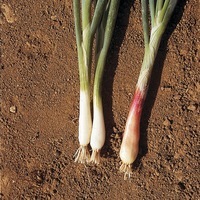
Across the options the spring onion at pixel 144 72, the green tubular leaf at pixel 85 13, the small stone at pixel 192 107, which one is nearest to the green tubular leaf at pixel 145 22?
the spring onion at pixel 144 72

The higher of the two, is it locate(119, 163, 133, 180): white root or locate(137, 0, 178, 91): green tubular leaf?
locate(137, 0, 178, 91): green tubular leaf

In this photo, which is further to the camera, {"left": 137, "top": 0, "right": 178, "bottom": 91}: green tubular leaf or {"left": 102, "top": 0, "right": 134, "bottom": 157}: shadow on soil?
{"left": 102, "top": 0, "right": 134, "bottom": 157}: shadow on soil

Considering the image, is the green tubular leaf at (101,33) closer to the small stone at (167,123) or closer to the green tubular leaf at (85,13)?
the green tubular leaf at (85,13)

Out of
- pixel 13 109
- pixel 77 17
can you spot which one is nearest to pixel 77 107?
pixel 13 109

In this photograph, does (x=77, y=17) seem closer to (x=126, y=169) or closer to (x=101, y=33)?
(x=101, y=33)

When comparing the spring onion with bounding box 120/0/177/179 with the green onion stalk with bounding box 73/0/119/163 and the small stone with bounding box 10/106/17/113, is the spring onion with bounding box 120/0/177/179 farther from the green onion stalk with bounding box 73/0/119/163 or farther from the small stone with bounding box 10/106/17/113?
the small stone with bounding box 10/106/17/113

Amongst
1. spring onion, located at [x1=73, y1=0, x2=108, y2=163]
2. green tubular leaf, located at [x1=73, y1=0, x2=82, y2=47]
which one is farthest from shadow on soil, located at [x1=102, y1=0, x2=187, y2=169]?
green tubular leaf, located at [x1=73, y1=0, x2=82, y2=47]
